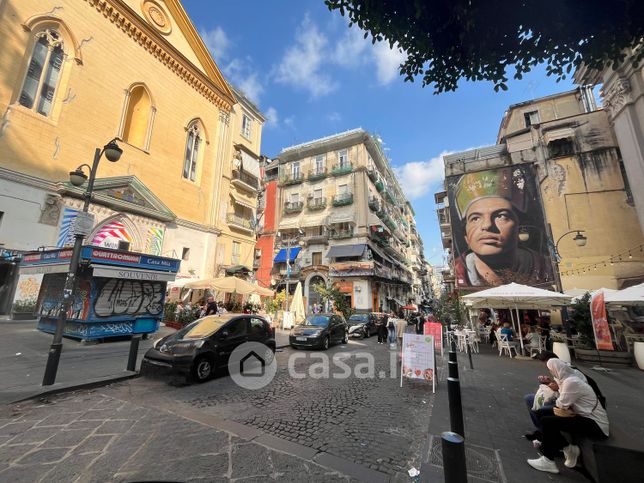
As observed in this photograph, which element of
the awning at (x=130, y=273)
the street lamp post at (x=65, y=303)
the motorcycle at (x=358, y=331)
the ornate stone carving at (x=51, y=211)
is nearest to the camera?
the street lamp post at (x=65, y=303)

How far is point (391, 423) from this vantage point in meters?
4.72

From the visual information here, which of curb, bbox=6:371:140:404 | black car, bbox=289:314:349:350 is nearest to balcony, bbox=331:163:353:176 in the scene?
black car, bbox=289:314:349:350

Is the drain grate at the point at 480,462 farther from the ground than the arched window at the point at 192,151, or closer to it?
closer to it

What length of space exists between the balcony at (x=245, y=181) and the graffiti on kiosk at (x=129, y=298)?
12.5 m

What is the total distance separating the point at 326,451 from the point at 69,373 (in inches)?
244

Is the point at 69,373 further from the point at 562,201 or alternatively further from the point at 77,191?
the point at 562,201

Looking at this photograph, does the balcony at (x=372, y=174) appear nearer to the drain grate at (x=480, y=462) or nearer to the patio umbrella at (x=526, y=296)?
the patio umbrella at (x=526, y=296)

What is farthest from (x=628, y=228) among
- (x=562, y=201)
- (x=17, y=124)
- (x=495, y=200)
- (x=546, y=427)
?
(x=17, y=124)

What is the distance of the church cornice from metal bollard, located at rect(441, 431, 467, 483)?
73.5 feet

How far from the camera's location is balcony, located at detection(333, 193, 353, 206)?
31.3 meters

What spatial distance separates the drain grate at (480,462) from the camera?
10.5ft

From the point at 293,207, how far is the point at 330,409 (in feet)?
99.6

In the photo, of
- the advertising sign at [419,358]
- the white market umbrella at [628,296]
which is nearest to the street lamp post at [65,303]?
the advertising sign at [419,358]

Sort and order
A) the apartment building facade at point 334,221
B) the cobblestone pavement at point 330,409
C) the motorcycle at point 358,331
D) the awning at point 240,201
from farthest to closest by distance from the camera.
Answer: the apartment building facade at point 334,221, the awning at point 240,201, the motorcycle at point 358,331, the cobblestone pavement at point 330,409
